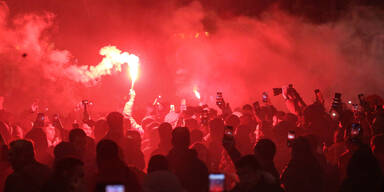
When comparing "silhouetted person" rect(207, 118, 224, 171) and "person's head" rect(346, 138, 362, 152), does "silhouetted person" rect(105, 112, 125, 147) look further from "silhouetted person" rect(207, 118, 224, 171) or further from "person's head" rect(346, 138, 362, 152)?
"person's head" rect(346, 138, 362, 152)

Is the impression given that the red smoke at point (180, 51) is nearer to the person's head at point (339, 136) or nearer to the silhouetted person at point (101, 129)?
the person's head at point (339, 136)

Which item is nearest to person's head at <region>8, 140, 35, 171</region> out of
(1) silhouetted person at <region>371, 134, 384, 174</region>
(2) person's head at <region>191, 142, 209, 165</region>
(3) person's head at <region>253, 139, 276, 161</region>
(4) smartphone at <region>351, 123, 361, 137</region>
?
(2) person's head at <region>191, 142, 209, 165</region>

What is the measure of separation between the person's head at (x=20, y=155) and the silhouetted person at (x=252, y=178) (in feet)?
7.15

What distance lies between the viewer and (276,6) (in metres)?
17.6

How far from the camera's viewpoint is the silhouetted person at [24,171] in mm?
4059

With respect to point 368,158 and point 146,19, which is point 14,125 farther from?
point 146,19

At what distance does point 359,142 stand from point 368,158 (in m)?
0.72

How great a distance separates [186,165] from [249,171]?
113 cm

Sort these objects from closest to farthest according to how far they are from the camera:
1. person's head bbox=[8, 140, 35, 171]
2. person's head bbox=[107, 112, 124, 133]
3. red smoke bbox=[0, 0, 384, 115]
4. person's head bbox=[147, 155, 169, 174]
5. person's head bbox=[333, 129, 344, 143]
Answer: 1. person's head bbox=[147, 155, 169, 174]
2. person's head bbox=[8, 140, 35, 171]
3. person's head bbox=[107, 112, 124, 133]
4. person's head bbox=[333, 129, 344, 143]
5. red smoke bbox=[0, 0, 384, 115]

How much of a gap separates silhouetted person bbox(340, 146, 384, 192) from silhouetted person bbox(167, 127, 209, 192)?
147 cm

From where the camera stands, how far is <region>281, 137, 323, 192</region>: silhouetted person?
459cm

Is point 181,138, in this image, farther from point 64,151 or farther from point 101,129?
point 101,129

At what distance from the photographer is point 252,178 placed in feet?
12.2

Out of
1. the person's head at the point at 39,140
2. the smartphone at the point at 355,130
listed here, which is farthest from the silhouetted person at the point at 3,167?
the smartphone at the point at 355,130
